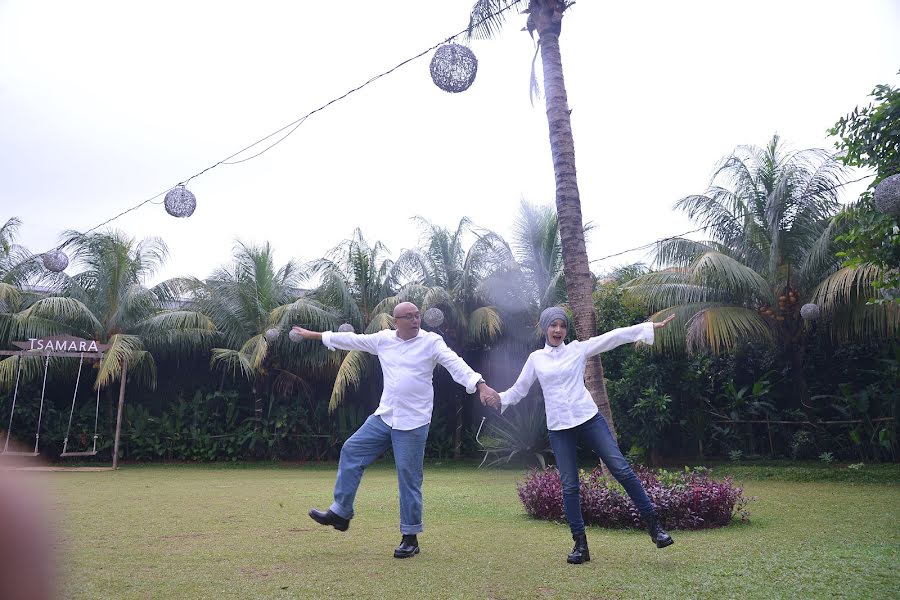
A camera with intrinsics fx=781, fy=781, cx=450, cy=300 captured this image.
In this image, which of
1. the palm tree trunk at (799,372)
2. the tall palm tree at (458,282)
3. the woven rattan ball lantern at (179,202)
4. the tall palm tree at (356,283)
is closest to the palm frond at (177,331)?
the tall palm tree at (356,283)

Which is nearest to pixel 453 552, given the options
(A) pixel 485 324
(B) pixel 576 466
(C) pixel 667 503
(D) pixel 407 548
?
(D) pixel 407 548

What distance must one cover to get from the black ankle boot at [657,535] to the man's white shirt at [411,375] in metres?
1.59

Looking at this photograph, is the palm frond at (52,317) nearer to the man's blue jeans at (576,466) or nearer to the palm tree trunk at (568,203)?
the palm tree trunk at (568,203)

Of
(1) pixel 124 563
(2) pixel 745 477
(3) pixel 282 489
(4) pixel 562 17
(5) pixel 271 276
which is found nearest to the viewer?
(1) pixel 124 563

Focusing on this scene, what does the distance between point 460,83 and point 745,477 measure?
8781mm

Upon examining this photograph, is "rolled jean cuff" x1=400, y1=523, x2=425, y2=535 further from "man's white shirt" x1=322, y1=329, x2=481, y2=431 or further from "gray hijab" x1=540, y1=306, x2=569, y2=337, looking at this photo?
"gray hijab" x1=540, y1=306, x2=569, y2=337

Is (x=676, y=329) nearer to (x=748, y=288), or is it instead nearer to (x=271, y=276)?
(x=748, y=288)

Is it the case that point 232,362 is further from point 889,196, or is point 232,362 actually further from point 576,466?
point 889,196

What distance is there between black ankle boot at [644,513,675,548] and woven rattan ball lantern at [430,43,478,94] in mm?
5598

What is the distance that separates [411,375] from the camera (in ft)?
19.9

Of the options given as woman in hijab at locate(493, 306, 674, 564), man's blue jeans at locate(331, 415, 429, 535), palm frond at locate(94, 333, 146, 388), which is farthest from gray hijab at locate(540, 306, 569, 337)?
palm frond at locate(94, 333, 146, 388)

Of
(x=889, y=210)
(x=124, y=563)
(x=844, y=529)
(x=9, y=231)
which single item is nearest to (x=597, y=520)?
(x=844, y=529)

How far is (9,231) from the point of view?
20281 millimetres

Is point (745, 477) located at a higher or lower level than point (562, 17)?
lower
